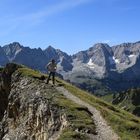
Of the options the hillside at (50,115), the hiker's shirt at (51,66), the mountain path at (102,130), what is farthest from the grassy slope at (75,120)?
the hiker's shirt at (51,66)

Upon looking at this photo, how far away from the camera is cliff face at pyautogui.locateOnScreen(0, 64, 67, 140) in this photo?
5633 cm

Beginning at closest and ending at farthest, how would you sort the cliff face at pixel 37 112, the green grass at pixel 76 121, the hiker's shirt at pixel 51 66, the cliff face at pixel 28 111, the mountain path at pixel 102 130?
1. the green grass at pixel 76 121
2. the mountain path at pixel 102 130
3. the cliff face at pixel 37 112
4. the cliff face at pixel 28 111
5. the hiker's shirt at pixel 51 66

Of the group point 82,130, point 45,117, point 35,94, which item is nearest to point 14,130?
point 35,94

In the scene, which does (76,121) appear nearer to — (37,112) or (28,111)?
(37,112)

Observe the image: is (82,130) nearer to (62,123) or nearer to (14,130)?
(62,123)

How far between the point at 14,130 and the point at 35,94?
1363cm

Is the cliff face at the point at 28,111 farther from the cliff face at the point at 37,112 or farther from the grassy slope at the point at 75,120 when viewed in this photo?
the grassy slope at the point at 75,120

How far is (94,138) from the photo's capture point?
43031 mm

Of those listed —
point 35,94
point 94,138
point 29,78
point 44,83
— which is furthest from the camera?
point 29,78

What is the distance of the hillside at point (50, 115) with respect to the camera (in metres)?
46.8

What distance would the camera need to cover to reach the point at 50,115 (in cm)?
5875

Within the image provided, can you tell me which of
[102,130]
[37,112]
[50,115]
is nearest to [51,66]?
[37,112]

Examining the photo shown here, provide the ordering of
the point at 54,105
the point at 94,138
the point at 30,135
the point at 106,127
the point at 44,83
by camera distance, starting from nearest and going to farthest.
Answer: the point at 94,138, the point at 106,127, the point at 54,105, the point at 30,135, the point at 44,83

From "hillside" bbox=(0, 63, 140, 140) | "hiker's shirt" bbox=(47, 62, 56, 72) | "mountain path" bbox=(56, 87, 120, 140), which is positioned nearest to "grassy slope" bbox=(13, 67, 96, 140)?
"hillside" bbox=(0, 63, 140, 140)
